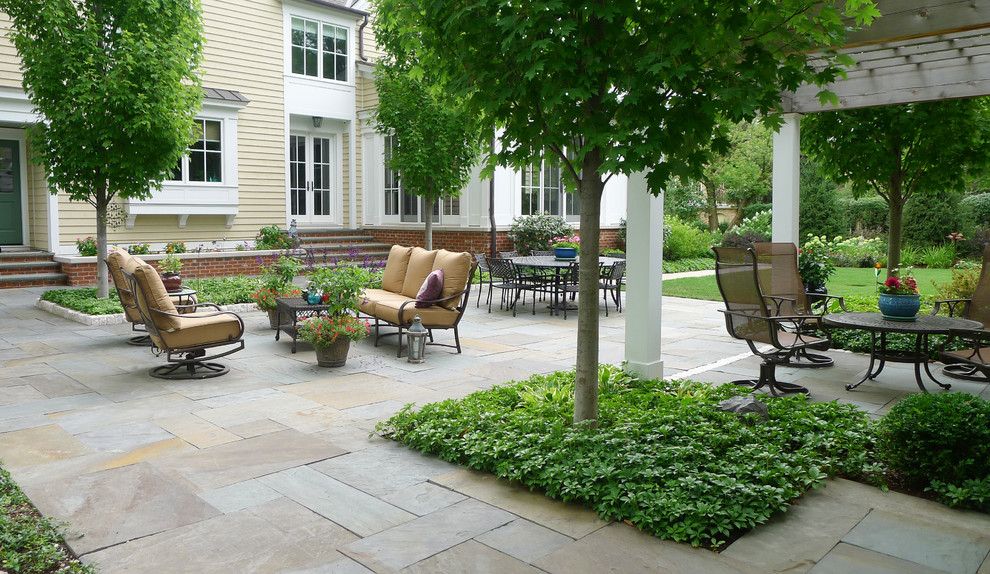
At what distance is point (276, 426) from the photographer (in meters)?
5.24

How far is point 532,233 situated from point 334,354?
354 inches

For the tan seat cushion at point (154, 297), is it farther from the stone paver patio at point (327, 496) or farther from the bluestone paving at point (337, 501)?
the bluestone paving at point (337, 501)

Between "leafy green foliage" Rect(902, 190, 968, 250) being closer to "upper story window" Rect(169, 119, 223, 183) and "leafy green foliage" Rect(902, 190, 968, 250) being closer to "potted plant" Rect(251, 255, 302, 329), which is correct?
"potted plant" Rect(251, 255, 302, 329)

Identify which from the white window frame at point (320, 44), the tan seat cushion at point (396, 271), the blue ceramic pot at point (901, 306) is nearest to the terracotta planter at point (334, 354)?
the tan seat cushion at point (396, 271)

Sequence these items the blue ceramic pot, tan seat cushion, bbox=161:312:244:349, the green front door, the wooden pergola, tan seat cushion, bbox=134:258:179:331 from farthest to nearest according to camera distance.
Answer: the green front door < tan seat cushion, bbox=161:312:244:349 < tan seat cushion, bbox=134:258:179:331 < the blue ceramic pot < the wooden pergola

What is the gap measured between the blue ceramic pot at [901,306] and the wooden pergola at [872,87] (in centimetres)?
199

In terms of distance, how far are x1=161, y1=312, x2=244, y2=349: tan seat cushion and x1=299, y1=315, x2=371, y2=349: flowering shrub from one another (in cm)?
63

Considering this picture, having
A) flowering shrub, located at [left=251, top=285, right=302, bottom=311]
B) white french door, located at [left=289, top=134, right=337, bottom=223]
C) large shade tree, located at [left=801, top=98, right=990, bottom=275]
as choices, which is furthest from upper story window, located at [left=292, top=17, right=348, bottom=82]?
large shade tree, located at [left=801, top=98, right=990, bottom=275]

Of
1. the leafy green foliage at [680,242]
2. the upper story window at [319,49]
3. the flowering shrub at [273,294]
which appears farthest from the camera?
the leafy green foliage at [680,242]

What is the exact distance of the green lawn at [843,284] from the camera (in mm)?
13301

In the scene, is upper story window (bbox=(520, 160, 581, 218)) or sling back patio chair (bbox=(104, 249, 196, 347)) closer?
sling back patio chair (bbox=(104, 249, 196, 347))

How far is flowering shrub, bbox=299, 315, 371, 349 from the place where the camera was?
279 inches

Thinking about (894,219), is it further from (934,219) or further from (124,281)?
(934,219)

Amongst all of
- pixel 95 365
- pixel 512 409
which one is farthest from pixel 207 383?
pixel 512 409
